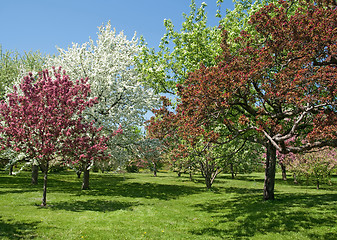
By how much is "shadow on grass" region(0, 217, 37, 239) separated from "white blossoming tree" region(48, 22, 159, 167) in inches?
500

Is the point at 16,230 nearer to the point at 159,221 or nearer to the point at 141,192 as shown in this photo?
the point at 159,221

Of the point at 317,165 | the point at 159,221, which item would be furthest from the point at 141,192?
the point at 317,165

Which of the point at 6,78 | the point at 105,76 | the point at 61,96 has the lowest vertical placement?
the point at 61,96

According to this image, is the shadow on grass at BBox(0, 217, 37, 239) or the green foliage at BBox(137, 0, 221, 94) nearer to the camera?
the shadow on grass at BBox(0, 217, 37, 239)

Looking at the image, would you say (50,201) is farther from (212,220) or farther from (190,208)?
(212,220)

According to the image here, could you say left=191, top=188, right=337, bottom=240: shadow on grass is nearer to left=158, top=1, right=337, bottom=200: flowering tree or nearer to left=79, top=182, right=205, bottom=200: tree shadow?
left=158, top=1, right=337, bottom=200: flowering tree

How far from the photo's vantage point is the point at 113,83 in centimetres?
2500

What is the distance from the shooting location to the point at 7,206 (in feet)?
48.5

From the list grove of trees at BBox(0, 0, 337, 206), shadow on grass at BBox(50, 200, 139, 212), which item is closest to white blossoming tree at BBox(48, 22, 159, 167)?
grove of trees at BBox(0, 0, 337, 206)

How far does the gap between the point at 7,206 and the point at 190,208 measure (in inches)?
446

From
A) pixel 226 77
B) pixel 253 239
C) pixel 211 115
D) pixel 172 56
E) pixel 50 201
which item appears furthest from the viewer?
pixel 172 56

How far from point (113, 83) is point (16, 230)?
17052mm

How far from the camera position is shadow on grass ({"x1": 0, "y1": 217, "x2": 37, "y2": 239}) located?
30.2 ft

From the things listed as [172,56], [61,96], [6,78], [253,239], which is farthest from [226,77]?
[6,78]
